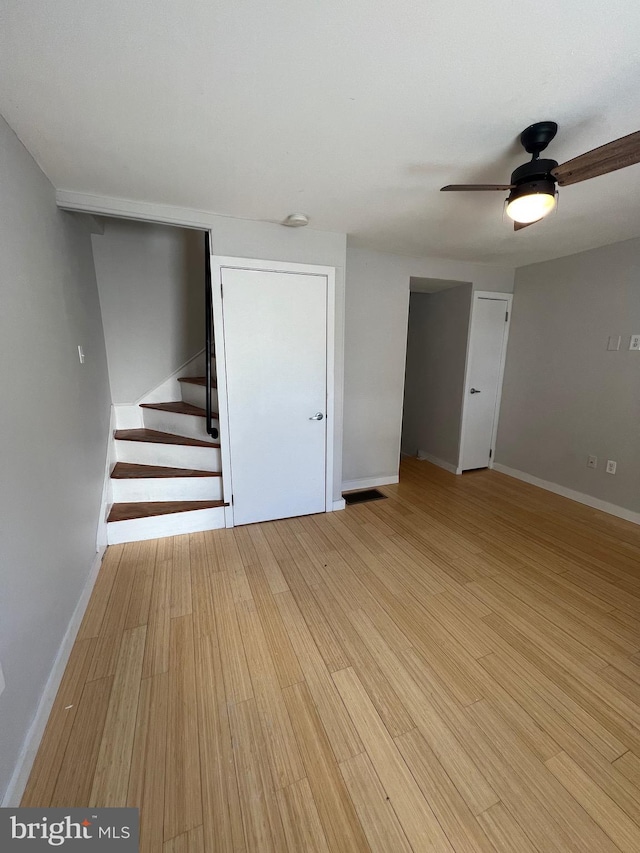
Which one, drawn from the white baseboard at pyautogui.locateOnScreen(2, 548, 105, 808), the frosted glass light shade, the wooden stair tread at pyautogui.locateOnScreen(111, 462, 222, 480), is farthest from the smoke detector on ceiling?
the white baseboard at pyautogui.locateOnScreen(2, 548, 105, 808)

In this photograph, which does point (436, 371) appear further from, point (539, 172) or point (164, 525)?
point (164, 525)

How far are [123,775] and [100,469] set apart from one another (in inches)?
71.6

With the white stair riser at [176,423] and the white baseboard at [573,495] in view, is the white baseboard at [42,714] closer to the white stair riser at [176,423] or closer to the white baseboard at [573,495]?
the white stair riser at [176,423]

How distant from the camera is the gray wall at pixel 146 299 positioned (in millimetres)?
2998

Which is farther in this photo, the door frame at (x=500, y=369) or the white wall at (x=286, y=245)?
the door frame at (x=500, y=369)

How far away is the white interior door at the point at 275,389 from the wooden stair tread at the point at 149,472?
34 centimetres

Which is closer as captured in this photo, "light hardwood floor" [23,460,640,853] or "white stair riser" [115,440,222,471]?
"light hardwood floor" [23,460,640,853]

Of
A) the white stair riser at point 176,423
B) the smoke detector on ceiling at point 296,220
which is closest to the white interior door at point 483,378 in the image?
the smoke detector on ceiling at point 296,220

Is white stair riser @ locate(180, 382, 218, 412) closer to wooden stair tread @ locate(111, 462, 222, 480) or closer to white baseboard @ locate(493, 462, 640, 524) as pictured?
wooden stair tread @ locate(111, 462, 222, 480)

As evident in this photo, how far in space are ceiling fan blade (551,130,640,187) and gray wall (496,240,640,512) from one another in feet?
6.94

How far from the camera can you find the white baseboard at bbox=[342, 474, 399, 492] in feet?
11.4

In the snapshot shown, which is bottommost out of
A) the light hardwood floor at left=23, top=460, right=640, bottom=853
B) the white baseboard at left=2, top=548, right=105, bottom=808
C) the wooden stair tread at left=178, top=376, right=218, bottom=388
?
the light hardwood floor at left=23, top=460, right=640, bottom=853

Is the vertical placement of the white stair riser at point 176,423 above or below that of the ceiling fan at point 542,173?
below

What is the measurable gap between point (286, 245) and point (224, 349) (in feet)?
2.93
